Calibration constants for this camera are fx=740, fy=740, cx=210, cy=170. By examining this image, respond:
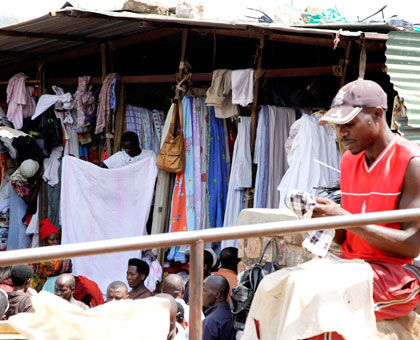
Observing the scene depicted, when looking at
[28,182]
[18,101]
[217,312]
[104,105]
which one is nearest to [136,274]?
[217,312]

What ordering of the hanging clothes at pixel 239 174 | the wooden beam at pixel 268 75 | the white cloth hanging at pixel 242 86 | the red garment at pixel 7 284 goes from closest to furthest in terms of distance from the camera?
the red garment at pixel 7 284 → the wooden beam at pixel 268 75 → the white cloth hanging at pixel 242 86 → the hanging clothes at pixel 239 174

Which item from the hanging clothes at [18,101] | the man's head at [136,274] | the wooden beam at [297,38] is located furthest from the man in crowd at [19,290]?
the hanging clothes at [18,101]

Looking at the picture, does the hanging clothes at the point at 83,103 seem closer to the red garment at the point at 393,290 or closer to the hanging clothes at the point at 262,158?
the hanging clothes at the point at 262,158

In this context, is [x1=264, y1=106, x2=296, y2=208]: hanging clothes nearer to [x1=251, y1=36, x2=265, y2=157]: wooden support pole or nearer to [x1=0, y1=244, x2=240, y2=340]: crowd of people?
[x1=251, y1=36, x2=265, y2=157]: wooden support pole

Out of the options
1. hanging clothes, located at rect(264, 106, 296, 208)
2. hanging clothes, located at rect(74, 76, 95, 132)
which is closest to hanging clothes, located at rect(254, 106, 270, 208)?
hanging clothes, located at rect(264, 106, 296, 208)

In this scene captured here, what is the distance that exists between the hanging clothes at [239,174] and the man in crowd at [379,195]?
171 inches

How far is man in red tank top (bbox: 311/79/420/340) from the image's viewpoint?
299cm

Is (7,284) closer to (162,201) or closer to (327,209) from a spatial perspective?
(162,201)

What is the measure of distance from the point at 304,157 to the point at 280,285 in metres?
4.11

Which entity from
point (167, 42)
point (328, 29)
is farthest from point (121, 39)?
point (328, 29)

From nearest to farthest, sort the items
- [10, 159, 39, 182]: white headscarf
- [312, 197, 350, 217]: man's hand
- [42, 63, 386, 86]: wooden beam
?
[312, 197, 350, 217]: man's hand < [42, 63, 386, 86]: wooden beam < [10, 159, 39, 182]: white headscarf

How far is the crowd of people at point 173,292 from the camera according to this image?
5137mm

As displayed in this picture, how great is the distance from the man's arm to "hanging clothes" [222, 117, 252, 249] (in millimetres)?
4579

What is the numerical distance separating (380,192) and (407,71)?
324 cm
